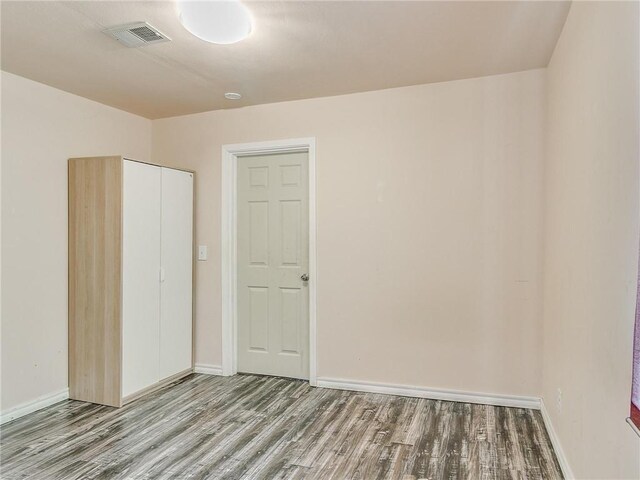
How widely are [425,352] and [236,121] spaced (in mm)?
2633

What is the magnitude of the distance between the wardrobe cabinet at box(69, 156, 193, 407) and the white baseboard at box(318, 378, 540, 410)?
1521 millimetres

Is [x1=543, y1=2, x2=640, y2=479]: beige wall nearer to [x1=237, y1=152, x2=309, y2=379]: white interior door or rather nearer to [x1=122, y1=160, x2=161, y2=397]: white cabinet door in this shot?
[x1=237, y1=152, x2=309, y2=379]: white interior door

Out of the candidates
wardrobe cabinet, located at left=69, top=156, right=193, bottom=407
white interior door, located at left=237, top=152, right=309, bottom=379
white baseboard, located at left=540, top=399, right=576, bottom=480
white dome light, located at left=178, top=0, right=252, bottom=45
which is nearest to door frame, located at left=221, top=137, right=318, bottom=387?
white interior door, located at left=237, top=152, right=309, bottom=379

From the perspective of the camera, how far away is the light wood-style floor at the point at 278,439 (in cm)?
223

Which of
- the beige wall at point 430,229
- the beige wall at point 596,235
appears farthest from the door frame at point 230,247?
the beige wall at point 596,235

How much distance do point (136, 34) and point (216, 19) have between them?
2.10ft

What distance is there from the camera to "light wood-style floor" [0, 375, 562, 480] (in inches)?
87.7

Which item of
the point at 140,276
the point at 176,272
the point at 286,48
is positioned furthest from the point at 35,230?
the point at 286,48

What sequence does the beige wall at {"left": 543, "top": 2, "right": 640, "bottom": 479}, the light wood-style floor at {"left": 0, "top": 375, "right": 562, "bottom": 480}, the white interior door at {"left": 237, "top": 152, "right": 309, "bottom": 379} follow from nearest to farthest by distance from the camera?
the beige wall at {"left": 543, "top": 2, "right": 640, "bottom": 479} → the light wood-style floor at {"left": 0, "top": 375, "right": 562, "bottom": 480} → the white interior door at {"left": 237, "top": 152, "right": 309, "bottom": 379}

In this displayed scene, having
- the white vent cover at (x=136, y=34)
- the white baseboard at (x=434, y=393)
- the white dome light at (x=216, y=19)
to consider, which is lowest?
the white baseboard at (x=434, y=393)

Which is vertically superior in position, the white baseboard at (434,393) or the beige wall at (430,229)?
the beige wall at (430,229)

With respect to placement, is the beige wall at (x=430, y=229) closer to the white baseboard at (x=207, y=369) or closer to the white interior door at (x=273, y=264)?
the white interior door at (x=273, y=264)

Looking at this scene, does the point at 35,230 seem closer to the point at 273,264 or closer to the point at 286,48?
the point at 273,264

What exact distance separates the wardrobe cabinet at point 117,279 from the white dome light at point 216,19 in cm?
145
